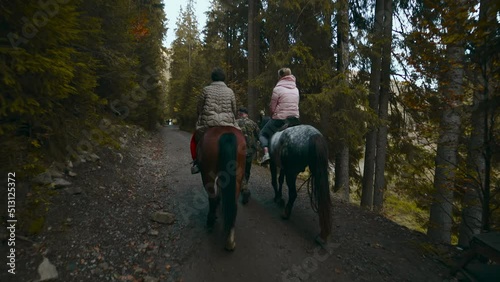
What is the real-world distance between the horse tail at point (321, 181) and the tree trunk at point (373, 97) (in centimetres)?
570

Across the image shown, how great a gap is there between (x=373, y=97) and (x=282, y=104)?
19.9ft

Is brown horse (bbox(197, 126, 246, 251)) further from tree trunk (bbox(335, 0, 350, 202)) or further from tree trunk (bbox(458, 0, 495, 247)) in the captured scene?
tree trunk (bbox(335, 0, 350, 202))

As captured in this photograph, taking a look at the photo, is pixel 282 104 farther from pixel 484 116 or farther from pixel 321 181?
pixel 484 116

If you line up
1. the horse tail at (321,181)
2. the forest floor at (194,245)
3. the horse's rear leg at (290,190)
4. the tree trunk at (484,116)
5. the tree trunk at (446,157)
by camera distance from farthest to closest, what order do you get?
the tree trunk at (446,157) → the horse's rear leg at (290,190) → the horse tail at (321,181) → the forest floor at (194,245) → the tree trunk at (484,116)

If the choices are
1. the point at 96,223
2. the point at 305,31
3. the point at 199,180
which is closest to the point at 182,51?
the point at 305,31

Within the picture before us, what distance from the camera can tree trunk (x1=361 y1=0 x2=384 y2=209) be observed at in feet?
28.8

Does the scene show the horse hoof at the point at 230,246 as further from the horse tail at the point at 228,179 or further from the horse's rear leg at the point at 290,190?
the horse's rear leg at the point at 290,190

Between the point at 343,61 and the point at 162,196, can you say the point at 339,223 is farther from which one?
the point at 343,61

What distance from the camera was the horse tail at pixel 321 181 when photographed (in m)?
4.18

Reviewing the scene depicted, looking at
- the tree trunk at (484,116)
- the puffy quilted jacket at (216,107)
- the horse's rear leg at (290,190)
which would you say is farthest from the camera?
the horse's rear leg at (290,190)

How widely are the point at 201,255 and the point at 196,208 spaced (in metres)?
1.75

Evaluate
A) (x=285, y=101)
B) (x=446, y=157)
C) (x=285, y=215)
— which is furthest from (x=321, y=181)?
(x=446, y=157)

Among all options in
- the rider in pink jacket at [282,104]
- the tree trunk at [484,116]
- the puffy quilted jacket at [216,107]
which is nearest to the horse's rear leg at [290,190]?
the rider in pink jacket at [282,104]

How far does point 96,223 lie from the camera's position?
4285mm
